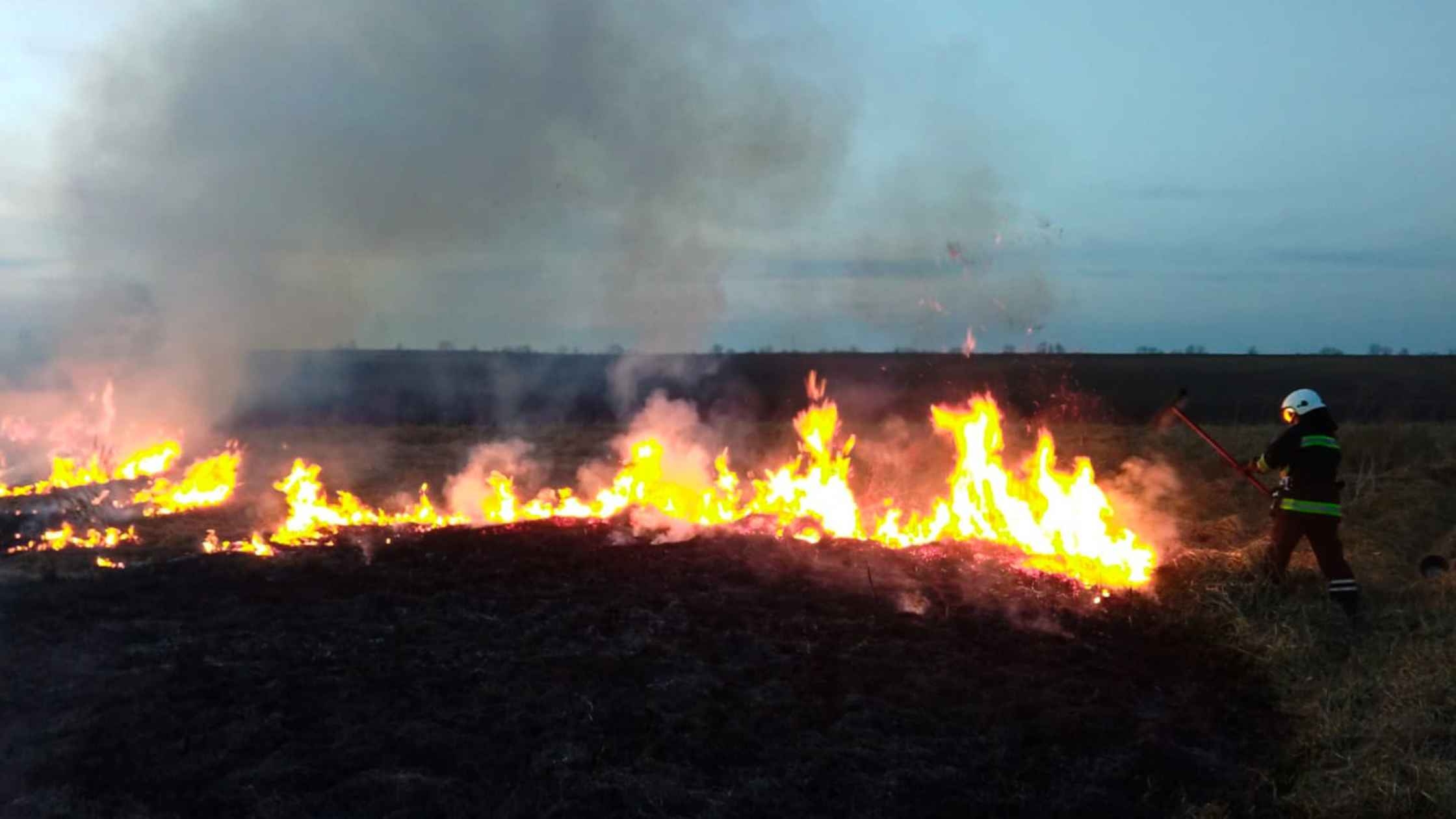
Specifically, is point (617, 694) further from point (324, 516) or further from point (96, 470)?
point (96, 470)

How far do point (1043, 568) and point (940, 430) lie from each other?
13.5 meters

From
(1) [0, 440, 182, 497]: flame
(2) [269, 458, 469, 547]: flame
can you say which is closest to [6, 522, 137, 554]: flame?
(2) [269, 458, 469, 547]: flame

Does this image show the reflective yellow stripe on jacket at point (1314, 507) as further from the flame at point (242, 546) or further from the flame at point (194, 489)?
the flame at point (194, 489)

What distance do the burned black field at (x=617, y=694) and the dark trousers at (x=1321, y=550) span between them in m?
1.25

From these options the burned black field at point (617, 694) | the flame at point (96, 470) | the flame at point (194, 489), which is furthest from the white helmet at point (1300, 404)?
the flame at point (96, 470)

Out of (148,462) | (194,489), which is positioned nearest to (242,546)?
(194,489)

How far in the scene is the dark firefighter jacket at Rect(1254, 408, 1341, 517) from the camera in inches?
367

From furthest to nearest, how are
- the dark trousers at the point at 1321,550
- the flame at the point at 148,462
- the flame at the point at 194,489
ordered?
the flame at the point at 148,462, the flame at the point at 194,489, the dark trousers at the point at 1321,550

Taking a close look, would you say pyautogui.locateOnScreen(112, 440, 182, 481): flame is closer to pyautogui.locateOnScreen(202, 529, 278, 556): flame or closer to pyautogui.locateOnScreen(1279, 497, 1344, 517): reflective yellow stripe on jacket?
pyautogui.locateOnScreen(202, 529, 278, 556): flame

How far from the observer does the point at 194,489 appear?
17.0 m

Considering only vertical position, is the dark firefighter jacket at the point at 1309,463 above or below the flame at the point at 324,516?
above

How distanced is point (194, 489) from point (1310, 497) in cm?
1637

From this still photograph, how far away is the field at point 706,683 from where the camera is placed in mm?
6098

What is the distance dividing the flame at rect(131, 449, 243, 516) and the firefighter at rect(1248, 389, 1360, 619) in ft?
49.7
